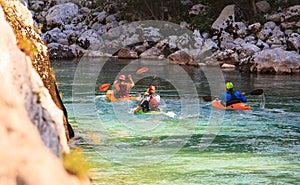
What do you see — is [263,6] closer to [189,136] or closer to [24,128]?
[189,136]

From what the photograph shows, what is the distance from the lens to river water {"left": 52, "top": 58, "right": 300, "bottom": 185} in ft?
27.8

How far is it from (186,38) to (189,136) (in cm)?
2324

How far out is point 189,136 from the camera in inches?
468

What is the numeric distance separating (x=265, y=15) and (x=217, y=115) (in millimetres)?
21797

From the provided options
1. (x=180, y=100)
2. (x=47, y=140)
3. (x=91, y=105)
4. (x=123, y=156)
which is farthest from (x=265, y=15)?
(x=47, y=140)

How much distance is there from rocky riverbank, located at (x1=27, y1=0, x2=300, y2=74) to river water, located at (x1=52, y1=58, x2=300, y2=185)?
7.40m

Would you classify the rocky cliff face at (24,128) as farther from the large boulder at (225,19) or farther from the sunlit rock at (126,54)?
the large boulder at (225,19)

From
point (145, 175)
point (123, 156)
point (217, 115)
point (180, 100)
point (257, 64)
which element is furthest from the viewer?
point (257, 64)

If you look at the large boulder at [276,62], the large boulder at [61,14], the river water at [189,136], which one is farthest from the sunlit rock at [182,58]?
the large boulder at [61,14]

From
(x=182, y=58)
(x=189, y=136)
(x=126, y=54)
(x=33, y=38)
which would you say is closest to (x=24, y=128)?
(x=33, y=38)

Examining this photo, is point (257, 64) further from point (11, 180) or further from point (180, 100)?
point (11, 180)

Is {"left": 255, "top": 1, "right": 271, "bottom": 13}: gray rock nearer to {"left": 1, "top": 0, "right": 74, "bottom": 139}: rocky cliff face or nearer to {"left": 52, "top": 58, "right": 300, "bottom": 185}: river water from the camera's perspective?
{"left": 52, "top": 58, "right": 300, "bottom": 185}: river water

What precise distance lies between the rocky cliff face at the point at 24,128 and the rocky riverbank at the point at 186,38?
23214 mm

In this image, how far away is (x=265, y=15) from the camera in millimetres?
34875
